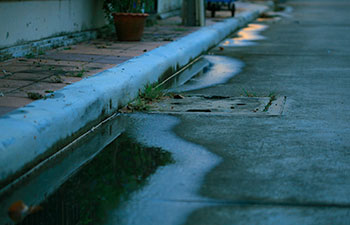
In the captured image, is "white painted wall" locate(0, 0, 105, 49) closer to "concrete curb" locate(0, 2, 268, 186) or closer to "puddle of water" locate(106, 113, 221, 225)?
A: "concrete curb" locate(0, 2, 268, 186)

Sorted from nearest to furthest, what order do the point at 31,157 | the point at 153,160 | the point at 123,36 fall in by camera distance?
the point at 31,157 → the point at 153,160 → the point at 123,36

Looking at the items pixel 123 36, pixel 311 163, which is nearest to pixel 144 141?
pixel 311 163

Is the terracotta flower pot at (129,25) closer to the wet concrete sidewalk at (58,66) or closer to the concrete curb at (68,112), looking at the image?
the wet concrete sidewalk at (58,66)

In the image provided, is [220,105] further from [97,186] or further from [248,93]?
[97,186]

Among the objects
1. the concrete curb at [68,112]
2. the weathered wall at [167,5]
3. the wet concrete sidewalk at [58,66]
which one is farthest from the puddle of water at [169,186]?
the weathered wall at [167,5]

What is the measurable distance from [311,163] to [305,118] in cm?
133

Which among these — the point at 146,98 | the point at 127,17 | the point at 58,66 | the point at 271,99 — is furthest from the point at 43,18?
the point at 271,99

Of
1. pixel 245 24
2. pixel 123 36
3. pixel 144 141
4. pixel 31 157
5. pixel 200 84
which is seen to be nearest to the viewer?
pixel 31 157

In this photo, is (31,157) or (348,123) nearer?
(31,157)

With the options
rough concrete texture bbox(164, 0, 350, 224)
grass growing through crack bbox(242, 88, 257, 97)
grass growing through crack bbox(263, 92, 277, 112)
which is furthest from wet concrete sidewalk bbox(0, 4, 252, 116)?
grass growing through crack bbox(263, 92, 277, 112)

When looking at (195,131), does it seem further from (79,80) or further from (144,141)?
(79,80)

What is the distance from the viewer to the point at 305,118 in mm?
5219

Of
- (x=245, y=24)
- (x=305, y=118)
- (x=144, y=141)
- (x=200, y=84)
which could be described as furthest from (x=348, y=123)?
(x=245, y=24)

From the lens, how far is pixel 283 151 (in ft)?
13.8
